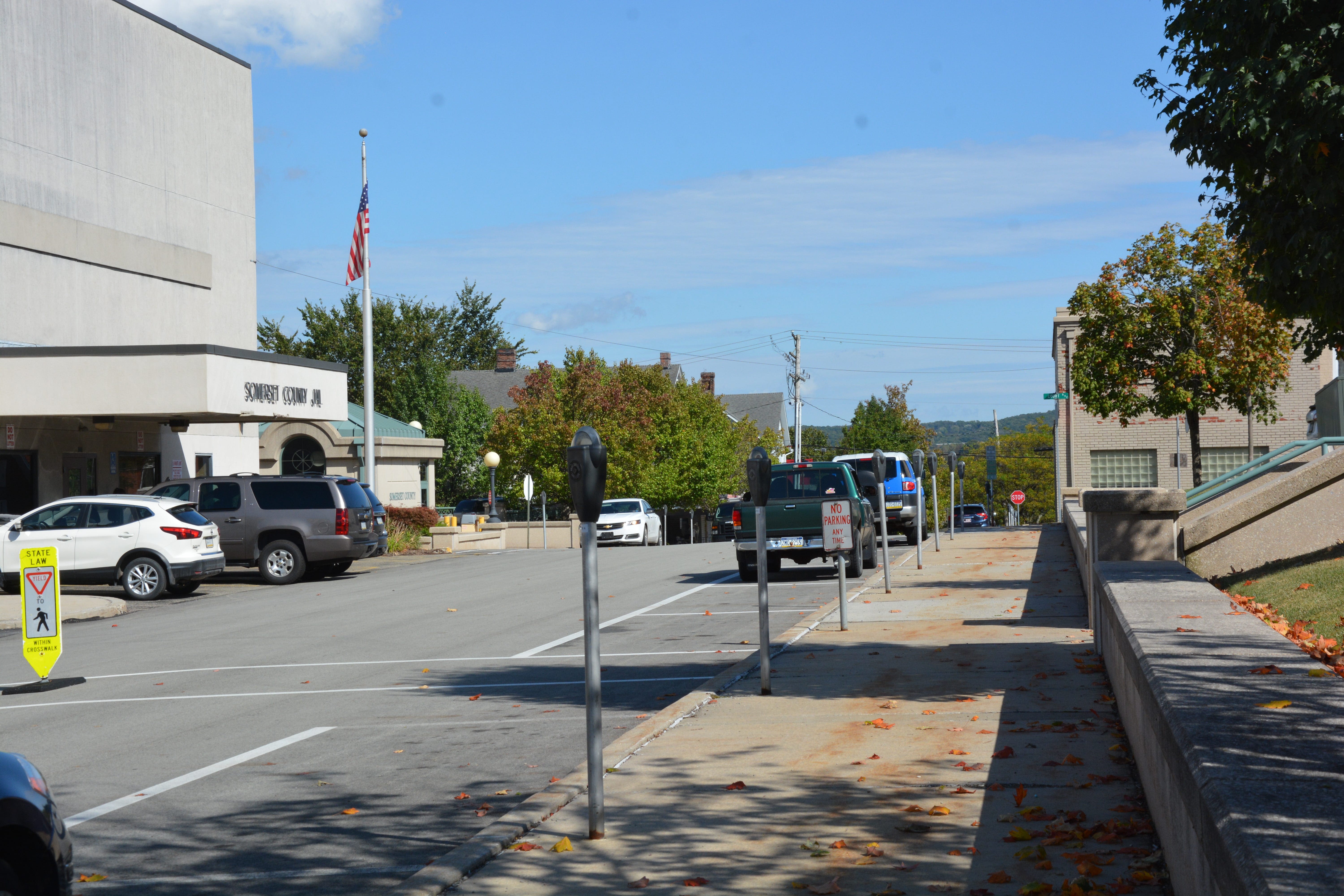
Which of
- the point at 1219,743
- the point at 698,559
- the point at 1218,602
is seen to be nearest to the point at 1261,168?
the point at 1218,602

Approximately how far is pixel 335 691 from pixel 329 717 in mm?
1415

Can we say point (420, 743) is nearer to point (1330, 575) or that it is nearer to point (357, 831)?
point (357, 831)

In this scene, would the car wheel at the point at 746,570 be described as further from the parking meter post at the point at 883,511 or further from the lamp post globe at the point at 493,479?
the lamp post globe at the point at 493,479

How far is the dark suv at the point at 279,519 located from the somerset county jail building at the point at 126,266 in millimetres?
2793

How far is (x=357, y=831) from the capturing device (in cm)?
680

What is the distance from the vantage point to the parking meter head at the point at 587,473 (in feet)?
19.5

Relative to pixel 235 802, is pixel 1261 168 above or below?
above

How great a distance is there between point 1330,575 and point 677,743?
722 centimetres

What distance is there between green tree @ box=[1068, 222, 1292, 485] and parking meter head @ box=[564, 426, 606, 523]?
24905mm

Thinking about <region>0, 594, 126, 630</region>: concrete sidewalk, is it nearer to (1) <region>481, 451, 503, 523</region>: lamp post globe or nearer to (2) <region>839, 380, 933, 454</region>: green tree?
(1) <region>481, 451, 503, 523</region>: lamp post globe

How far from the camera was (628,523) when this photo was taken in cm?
4359

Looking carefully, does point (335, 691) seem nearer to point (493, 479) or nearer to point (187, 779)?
point (187, 779)

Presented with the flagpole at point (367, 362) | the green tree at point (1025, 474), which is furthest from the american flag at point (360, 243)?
the green tree at point (1025, 474)

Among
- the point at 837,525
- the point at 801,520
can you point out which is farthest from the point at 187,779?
the point at 801,520
